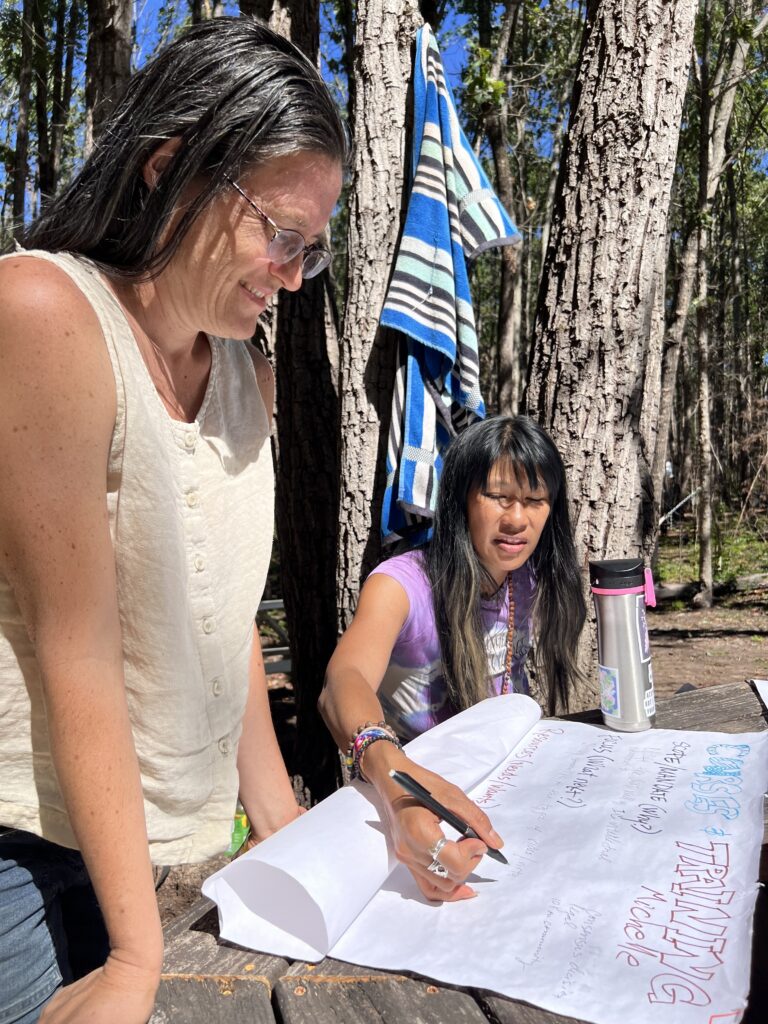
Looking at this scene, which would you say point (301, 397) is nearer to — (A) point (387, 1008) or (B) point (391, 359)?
(B) point (391, 359)

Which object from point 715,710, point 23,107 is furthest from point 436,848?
point 23,107

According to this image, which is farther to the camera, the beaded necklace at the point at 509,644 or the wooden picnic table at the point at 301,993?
the beaded necklace at the point at 509,644

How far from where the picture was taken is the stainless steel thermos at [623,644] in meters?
1.91

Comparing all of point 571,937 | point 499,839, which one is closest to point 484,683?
point 499,839

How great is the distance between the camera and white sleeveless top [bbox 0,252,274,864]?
967 mm

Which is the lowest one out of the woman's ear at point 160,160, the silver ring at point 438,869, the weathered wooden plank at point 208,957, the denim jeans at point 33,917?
the weathered wooden plank at point 208,957

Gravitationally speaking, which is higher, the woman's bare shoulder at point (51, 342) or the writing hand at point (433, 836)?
the woman's bare shoulder at point (51, 342)

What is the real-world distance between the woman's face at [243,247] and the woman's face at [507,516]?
1334mm

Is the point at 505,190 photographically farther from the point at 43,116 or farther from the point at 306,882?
the point at 306,882

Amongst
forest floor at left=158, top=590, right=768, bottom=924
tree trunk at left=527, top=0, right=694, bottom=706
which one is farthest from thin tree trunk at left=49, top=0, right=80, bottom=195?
tree trunk at left=527, top=0, right=694, bottom=706

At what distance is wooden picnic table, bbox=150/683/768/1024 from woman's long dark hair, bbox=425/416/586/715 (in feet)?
3.78

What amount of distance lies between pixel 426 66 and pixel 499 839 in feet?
9.23

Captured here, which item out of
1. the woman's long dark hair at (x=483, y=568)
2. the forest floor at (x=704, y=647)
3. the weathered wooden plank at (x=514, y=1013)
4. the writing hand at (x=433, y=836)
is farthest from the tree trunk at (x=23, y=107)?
the weathered wooden plank at (x=514, y=1013)

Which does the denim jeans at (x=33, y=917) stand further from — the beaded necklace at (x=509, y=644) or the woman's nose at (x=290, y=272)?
the beaded necklace at (x=509, y=644)
